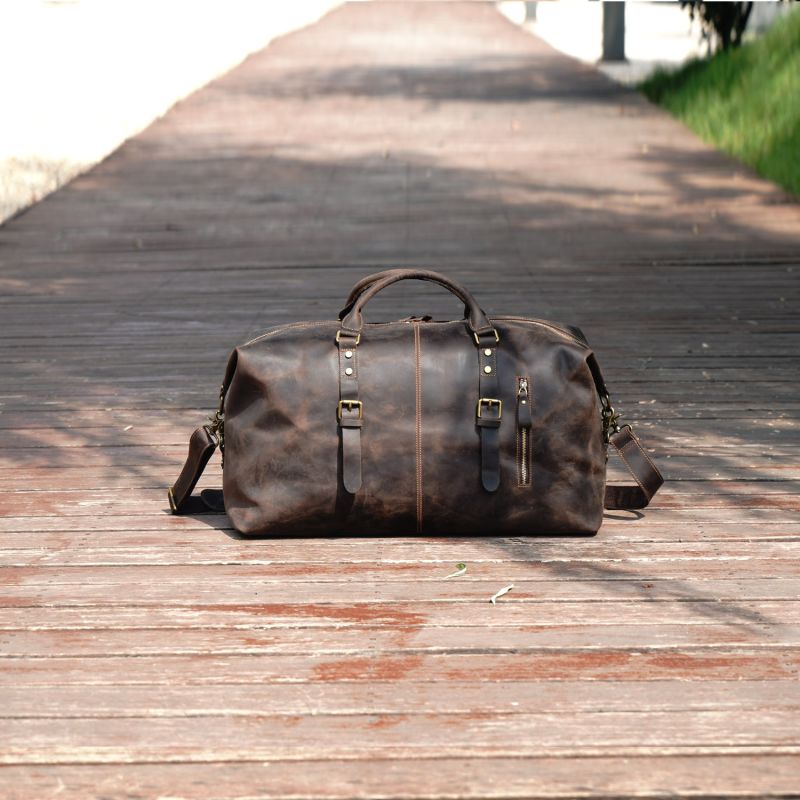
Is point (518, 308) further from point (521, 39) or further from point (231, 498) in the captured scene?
point (521, 39)

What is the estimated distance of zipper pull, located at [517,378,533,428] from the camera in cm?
374

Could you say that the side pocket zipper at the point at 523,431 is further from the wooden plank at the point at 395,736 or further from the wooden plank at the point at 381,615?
the wooden plank at the point at 395,736

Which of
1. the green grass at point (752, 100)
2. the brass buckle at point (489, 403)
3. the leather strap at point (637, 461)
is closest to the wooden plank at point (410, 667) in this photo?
the brass buckle at point (489, 403)

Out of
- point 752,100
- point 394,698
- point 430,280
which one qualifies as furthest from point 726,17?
point 394,698

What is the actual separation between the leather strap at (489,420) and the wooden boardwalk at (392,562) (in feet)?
0.71

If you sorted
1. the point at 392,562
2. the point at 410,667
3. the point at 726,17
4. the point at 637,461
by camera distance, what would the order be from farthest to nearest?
the point at 726,17, the point at 637,461, the point at 392,562, the point at 410,667

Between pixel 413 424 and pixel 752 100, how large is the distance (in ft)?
34.2

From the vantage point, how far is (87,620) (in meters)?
3.31

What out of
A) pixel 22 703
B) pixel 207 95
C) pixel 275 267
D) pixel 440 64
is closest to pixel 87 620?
pixel 22 703

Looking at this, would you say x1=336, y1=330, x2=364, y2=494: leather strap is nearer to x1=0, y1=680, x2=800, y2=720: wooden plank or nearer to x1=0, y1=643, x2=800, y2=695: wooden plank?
x1=0, y1=643, x2=800, y2=695: wooden plank

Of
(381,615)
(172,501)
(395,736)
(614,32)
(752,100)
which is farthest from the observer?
(614,32)

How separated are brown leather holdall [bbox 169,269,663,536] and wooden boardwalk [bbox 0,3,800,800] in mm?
135

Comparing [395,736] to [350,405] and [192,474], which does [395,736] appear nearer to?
[350,405]

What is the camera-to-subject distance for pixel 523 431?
375 cm
